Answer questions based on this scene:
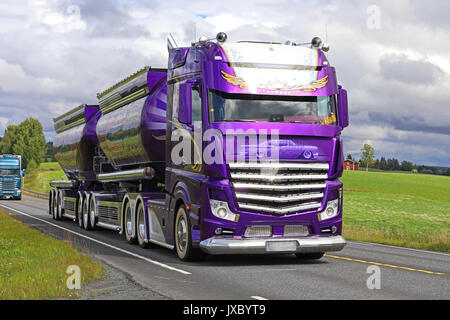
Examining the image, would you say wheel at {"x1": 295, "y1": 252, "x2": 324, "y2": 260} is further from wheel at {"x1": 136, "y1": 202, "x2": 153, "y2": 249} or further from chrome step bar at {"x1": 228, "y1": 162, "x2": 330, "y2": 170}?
wheel at {"x1": 136, "y1": 202, "x2": 153, "y2": 249}

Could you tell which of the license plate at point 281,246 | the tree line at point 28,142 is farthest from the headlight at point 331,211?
the tree line at point 28,142

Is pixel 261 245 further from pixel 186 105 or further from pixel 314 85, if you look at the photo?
pixel 314 85

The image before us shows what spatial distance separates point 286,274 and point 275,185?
5.10 feet

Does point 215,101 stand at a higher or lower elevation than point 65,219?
higher

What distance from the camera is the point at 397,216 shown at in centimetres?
4191

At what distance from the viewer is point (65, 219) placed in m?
29.3

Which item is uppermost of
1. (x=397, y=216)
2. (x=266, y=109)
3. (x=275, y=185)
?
(x=266, y=109)

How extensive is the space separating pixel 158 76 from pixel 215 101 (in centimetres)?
445

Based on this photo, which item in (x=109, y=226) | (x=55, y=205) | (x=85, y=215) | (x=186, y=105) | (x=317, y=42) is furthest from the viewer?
(x=55, y=205)

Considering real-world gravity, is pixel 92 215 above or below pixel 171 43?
below

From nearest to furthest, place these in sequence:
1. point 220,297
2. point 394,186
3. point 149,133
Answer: point 220,297 → point 149,133 → point 394,186

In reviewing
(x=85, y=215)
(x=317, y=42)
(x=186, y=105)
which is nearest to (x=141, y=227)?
(x=186, y=105)
